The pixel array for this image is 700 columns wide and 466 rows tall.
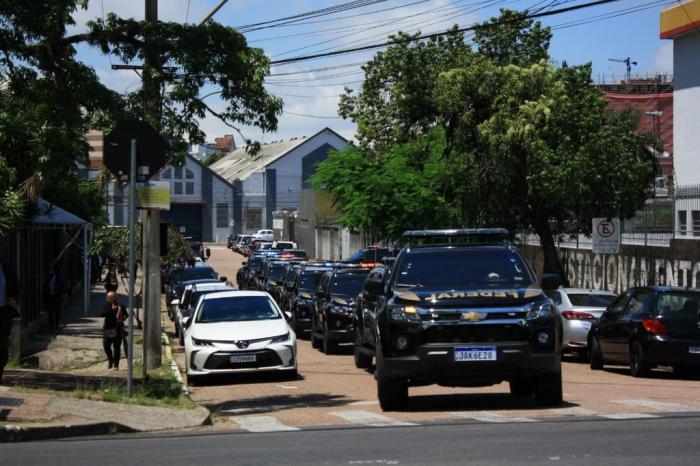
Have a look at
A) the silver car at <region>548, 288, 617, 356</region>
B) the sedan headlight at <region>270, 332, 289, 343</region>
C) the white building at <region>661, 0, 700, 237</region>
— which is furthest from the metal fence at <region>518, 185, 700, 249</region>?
the sedan headlight at <region>270, 332, 289, 343</region>

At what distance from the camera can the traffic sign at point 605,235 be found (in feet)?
100

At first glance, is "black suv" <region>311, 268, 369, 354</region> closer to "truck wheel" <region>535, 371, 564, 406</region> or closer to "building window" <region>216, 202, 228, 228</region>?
"truck wheel" <region>535, 371, 564, 406</region>

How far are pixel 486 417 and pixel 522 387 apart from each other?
2.36 m

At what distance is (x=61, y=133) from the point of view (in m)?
17.0

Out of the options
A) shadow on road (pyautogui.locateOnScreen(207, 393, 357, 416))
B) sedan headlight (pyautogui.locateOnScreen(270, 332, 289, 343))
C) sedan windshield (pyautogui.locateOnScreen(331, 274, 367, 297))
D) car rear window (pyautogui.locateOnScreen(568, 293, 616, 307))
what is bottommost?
shadow on road (pyautogui.locateOnScreen(207, 393, 357, 416))

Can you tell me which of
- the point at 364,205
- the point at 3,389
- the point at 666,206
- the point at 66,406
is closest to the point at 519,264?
the point at 66,406

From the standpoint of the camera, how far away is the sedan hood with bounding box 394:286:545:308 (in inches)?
516

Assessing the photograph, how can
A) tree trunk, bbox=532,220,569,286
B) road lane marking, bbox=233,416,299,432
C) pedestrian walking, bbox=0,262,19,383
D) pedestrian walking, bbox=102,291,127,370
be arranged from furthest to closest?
tree trunk, bbox=532,220,569,286 < pedestrian walking, bbox=102,291,127,370 < pedestrian walking, bbox=0,262,19,383 < road lane marking, bbox=233,416,299,432

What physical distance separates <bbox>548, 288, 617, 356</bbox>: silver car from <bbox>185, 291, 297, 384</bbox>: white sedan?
22.5 ft

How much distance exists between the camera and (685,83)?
45.3 meters

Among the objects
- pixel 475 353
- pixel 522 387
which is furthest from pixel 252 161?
→ pixel 475 353

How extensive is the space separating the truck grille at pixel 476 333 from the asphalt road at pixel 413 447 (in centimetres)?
138

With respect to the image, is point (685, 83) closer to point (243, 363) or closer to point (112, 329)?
point (112, 329)

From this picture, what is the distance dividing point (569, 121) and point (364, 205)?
33.8ft
